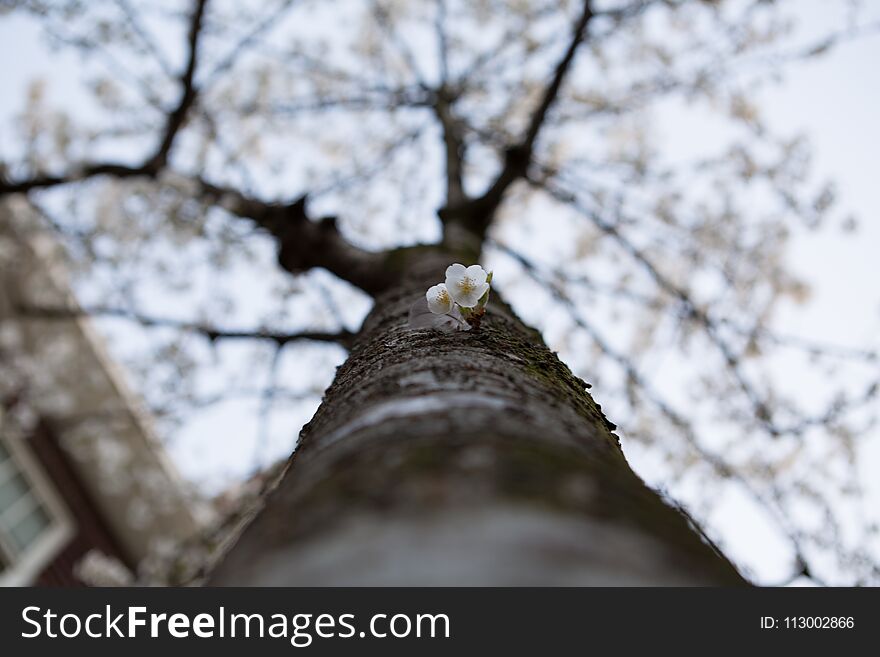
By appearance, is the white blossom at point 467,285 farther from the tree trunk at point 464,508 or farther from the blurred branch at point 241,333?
the blurred branch at point 241,333

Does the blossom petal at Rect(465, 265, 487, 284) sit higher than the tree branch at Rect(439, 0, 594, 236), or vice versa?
the tree branch at Rect(439, 0, 594, 236)

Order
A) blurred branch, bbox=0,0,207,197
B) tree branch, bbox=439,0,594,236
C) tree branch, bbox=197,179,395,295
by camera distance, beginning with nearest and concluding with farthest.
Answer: tree branch, bbox=197,179,395,295
tree branch, bbox=439,0,594,236
blurred branch, bbox=0,0,207,197

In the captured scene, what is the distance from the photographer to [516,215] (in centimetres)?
667

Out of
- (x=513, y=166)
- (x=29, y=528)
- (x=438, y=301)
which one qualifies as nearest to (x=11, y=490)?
(x=29, y=528)

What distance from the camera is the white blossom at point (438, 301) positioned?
4.62 ft

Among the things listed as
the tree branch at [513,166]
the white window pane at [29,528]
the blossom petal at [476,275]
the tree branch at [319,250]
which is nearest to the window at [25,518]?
the white window pane at [29,528]

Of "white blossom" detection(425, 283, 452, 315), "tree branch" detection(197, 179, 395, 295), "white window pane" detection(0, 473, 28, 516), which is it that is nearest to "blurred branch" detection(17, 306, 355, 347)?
"tree branch" detection(197, 179, 395, 295)

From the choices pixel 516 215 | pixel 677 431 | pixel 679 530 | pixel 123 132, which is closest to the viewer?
pixel 679 530

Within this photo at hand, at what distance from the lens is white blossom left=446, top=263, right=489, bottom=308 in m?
1.36

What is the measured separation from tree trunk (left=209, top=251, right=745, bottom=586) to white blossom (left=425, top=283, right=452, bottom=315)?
0.41 metres

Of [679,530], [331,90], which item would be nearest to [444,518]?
[679,530]

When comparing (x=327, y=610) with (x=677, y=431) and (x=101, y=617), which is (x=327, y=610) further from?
(x=677, y=431)

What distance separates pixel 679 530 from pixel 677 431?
405 cm

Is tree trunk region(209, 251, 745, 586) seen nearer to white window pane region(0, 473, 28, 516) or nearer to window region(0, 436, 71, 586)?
window region(0, 436, 71, 586)
